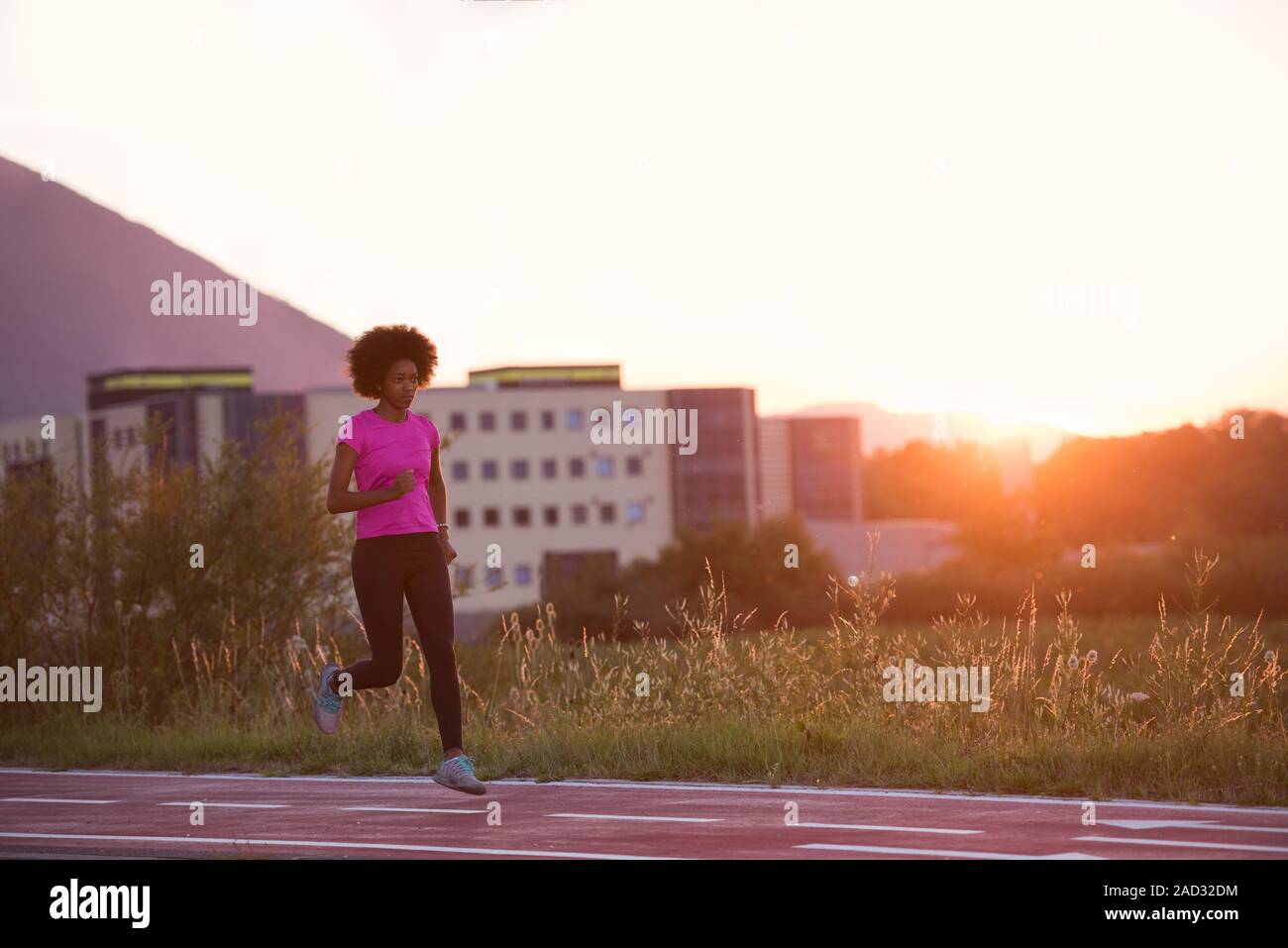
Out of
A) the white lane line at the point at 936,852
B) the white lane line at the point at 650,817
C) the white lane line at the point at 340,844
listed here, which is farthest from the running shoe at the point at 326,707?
the white lane line at the point at 936,852

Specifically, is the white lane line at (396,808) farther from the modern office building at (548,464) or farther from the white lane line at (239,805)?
the modern office building at (548,464)

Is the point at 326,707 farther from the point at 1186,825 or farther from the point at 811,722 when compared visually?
the point at 1186,825

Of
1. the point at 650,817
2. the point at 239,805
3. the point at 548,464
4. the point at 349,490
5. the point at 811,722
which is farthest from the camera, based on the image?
the point at 548,464

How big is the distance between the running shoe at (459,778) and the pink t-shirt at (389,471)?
1155 mm

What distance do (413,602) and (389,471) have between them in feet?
2.26

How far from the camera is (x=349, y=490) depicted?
9.04 meters

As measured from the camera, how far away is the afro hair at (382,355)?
372 inches

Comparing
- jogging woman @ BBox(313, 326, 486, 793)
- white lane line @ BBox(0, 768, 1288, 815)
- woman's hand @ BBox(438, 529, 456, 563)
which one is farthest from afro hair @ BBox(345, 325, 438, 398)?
white lane line @ BBox(0, 768, 1288, 815)

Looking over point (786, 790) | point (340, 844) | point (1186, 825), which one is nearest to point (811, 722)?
point (786, 790)
